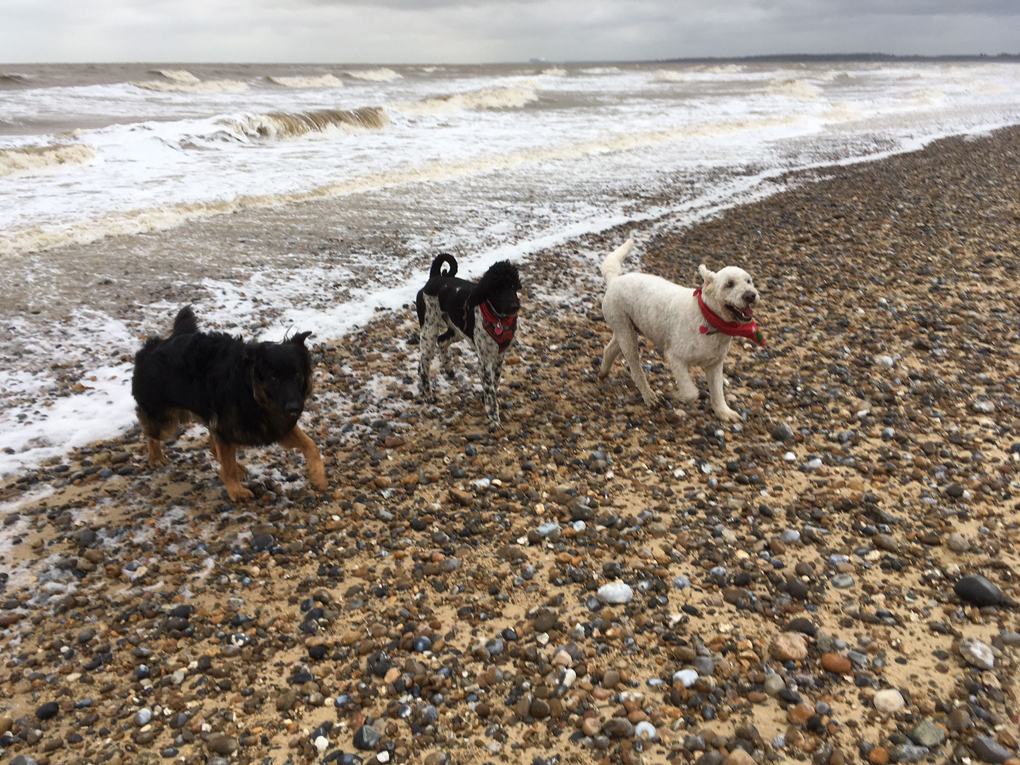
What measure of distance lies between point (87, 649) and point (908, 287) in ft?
32.0

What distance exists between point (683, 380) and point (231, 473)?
3.79m

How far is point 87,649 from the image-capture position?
354cm

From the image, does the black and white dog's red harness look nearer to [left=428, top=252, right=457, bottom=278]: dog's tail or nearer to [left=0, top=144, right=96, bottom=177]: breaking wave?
[left=428, top=252, right=457, bottom=278]: dog's tail

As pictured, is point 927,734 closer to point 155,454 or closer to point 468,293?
point 468,293

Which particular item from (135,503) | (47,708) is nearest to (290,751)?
(47,708)

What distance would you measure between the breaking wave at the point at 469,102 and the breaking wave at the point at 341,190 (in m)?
13.5

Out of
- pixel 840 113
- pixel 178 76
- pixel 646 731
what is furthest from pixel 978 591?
pixel 178 76

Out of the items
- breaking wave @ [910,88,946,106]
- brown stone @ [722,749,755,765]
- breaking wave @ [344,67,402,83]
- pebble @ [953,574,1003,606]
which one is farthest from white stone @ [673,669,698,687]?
breaking wave @ [344,67,402,83]

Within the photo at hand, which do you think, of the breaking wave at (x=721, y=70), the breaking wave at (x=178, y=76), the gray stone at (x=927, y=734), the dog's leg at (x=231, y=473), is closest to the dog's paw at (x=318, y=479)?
the dog's leg at (x=231, y=473)

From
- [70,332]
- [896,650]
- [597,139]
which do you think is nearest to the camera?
[896,650]

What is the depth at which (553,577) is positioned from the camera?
4055mm

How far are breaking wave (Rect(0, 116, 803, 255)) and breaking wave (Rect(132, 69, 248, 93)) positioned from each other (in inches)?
1360

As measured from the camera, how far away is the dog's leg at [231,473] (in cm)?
468

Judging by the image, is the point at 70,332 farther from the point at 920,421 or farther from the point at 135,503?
the point at 920,421
